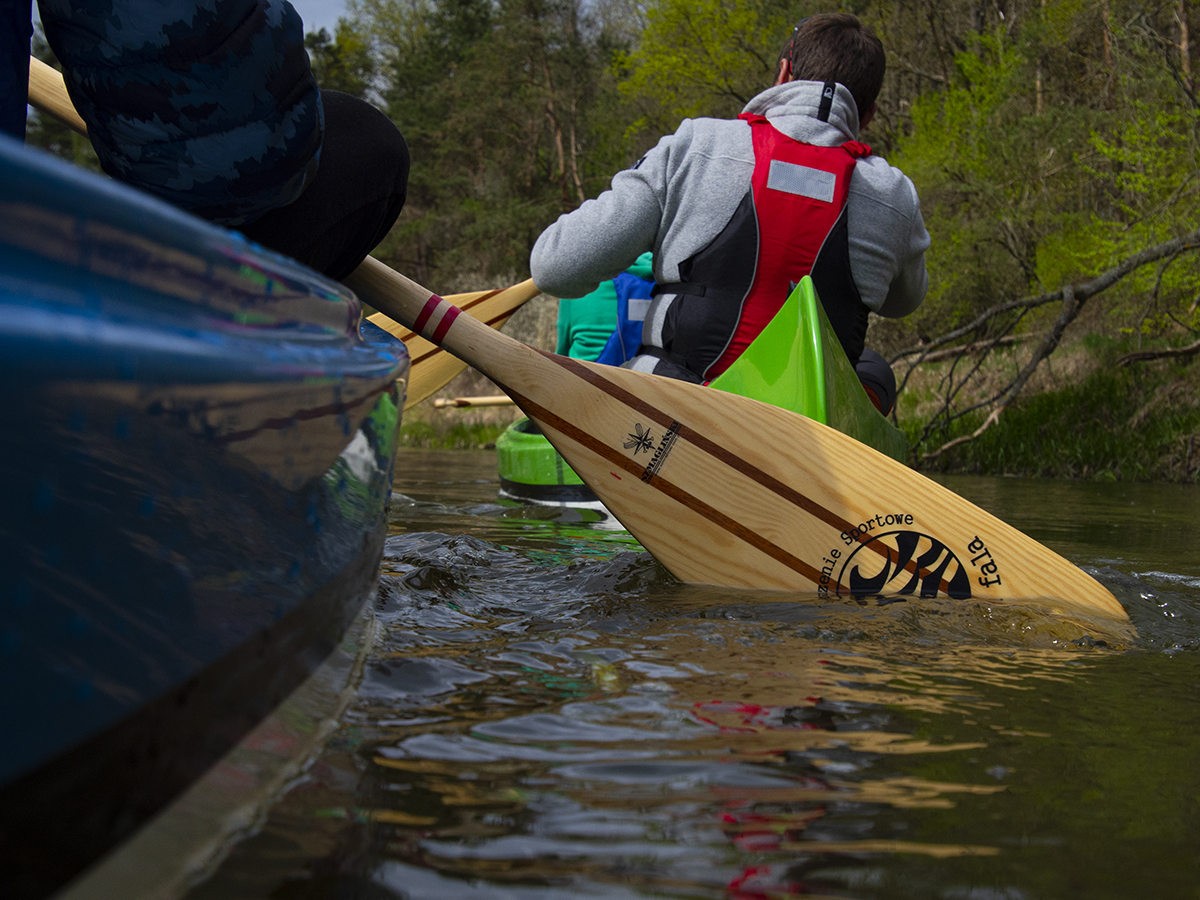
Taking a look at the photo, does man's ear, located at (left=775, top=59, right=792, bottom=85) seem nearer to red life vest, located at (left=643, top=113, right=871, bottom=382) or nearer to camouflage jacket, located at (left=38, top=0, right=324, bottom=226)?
red life vest, located at (left=643, top=113, right=871, bottom=382)

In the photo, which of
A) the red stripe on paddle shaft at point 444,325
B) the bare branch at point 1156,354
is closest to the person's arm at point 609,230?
the red stripe on paddle shaft at point 444,325

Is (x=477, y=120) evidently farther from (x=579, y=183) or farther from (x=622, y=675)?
(x=622, y=675)

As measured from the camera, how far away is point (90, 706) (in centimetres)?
51

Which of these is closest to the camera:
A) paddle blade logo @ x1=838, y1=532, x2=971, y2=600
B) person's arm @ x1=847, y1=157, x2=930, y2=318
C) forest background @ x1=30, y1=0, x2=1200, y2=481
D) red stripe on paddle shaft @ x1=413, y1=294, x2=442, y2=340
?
paddle blade logo @ x1=838, y1=532, x2=971, y2=600

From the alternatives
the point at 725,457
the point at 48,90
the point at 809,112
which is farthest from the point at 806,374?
the point at 48,90

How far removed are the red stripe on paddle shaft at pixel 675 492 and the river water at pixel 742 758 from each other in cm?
19

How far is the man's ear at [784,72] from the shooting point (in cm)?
277

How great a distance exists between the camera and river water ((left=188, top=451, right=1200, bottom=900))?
2.28 ft

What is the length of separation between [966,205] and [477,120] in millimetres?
11636

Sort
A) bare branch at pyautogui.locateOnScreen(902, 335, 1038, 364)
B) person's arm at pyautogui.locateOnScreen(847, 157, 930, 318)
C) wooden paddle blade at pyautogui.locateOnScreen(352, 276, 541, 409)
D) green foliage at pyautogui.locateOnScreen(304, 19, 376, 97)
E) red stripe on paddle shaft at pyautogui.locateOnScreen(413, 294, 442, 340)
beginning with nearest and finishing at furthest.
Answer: red stripe on paddle shaft at pyautogui.locateOnScreen(413, 294, 442, 340) < person's arm at pyautogui.locateOnScreen(847, 157, 930, 318) < wooden paddle blade at pyautogui.locateOnScreen(352, 276, 541, 409) < bare branch at pyautogui.locateOnScreen(902, 335, 1038, 364) < green foliage at pyautogui.locateOnScreen(304, 19, 376, 97)

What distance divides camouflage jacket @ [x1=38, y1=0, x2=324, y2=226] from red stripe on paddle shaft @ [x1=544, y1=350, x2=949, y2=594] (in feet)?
3.13

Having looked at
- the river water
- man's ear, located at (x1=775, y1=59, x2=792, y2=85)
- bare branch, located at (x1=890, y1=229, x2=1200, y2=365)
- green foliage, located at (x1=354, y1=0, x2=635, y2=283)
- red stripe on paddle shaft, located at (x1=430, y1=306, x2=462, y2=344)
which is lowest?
the river water

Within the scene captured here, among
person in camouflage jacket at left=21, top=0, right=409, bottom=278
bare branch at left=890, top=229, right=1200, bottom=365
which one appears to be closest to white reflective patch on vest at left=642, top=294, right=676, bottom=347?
person in camouflage jacket at left=21, top=0, right=409, bottom=278

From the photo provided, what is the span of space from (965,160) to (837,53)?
29.3ft
